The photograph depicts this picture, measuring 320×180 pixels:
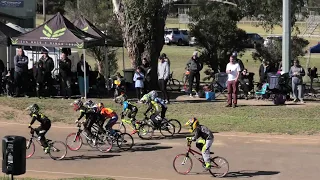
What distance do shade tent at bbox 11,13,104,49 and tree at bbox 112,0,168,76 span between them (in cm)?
290

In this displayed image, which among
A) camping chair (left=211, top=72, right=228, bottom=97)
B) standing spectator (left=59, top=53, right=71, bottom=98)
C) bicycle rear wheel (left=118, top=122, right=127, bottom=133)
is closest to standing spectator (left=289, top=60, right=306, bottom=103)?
camping chair (left=211, top=72, right=228, bottom=97)

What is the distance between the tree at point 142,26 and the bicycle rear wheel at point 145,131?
29.6ft

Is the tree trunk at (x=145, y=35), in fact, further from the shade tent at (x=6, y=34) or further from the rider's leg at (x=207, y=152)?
the rider's leg at (x=207, y=152)

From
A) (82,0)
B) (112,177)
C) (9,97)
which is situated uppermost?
(82,0)

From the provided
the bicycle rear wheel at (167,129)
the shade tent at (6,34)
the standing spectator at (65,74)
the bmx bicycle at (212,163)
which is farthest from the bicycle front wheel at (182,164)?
the shade tent at (6,34)

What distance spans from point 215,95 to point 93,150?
9368 mm

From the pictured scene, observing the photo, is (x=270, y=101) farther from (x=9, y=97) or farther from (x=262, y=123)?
(x=9, y=97)

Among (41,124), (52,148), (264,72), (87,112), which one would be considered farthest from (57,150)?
(264,72)

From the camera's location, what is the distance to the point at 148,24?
87.3 feet

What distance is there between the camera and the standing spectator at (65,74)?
2311 centimetres

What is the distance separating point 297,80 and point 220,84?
3391 millimetres

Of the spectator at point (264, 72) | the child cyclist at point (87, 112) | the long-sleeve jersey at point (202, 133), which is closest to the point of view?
the long-sleeve jersey at point (202, 133)

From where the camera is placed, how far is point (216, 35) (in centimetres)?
3130

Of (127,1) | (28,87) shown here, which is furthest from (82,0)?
(28,87)
